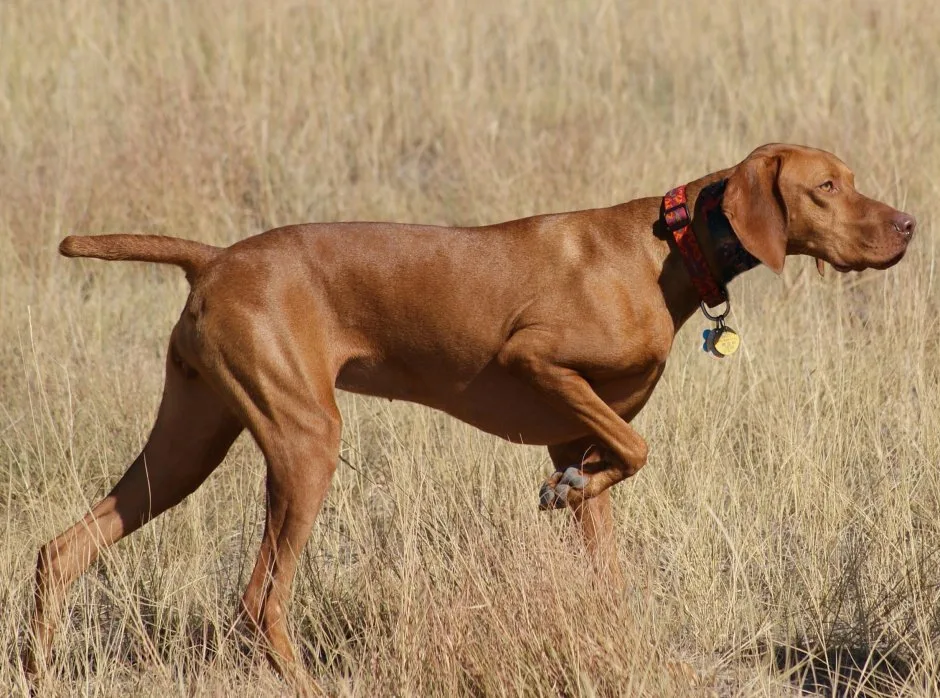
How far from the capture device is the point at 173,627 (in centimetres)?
429

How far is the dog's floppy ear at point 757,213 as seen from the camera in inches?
156

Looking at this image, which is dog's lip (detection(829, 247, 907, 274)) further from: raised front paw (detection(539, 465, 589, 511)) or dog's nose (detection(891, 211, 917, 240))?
raised front paw (detection(539, 465, 589, 511))

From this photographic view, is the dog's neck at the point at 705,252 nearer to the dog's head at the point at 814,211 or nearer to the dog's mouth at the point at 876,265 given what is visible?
the dog's head at the point at 814,211

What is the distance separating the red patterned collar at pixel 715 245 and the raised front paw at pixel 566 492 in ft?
2.18

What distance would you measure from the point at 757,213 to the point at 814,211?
0.83 feet

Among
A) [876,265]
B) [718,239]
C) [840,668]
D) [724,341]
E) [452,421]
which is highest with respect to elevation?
[718,239]

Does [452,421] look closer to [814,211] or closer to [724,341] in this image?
[724,341]

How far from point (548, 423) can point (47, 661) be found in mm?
1636

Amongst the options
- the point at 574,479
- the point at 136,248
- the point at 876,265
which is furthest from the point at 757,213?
the point at 136,248

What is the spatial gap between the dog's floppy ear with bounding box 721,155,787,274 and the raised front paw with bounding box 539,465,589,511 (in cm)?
84

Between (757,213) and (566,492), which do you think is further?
(566,492)

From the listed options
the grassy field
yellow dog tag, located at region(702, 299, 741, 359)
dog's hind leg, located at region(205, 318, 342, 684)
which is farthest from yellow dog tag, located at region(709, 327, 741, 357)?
dog's hind leg, located at region(205, 318, 342, 684)

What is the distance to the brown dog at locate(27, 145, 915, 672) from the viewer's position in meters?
3.98

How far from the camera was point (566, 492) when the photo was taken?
13.5ft
